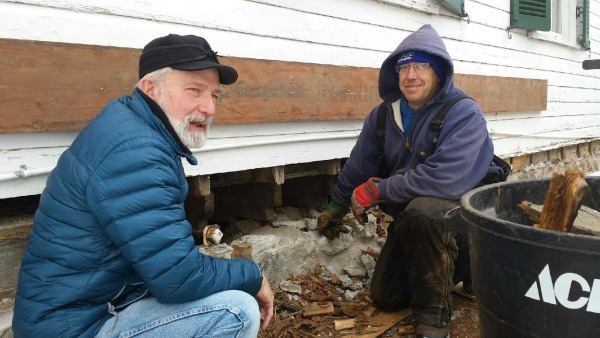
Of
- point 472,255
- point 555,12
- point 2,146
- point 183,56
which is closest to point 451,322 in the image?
point 472,255

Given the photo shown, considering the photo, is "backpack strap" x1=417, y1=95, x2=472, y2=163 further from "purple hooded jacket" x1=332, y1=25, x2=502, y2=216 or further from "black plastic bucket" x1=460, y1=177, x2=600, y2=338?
"black plastic bucket" x1=460, y1=177, x2=600, y2=338

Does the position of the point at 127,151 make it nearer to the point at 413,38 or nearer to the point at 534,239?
the point at 534,239

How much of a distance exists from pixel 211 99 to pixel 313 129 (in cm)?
183

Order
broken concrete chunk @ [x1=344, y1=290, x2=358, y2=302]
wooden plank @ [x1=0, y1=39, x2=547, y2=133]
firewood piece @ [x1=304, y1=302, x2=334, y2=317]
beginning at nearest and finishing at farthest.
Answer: wooden plank @ [x1=0, y1=39, x2=547, y2=133] → firewood piece @ [x1=304, y1=302, x2=334, y2=317] → broken concrete chunk @ [x1=344, y1=290, x2=358, y2=302]

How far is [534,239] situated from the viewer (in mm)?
1576

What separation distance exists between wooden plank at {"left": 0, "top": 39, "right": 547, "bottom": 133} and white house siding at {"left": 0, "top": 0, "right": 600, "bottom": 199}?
11 centimetres

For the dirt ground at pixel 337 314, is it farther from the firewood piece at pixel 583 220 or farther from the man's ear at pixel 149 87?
the man's ear at pixel 149 87

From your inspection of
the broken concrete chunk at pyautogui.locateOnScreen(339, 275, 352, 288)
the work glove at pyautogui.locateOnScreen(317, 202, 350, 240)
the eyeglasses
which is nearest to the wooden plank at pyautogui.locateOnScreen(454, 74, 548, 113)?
the eyeglasses

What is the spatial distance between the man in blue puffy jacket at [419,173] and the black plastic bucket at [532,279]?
0.94 meters

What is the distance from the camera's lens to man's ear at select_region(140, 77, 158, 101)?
2.04m

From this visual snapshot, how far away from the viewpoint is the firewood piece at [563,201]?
71.5 inches

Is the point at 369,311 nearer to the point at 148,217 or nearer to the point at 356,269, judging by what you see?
the point at 356,269

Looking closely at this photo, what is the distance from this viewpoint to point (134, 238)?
5.65ft

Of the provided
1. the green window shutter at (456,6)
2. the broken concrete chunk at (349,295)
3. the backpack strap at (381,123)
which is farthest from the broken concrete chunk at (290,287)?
the green window shutter at (456,6)
